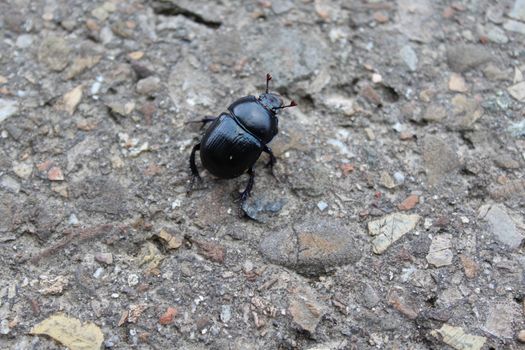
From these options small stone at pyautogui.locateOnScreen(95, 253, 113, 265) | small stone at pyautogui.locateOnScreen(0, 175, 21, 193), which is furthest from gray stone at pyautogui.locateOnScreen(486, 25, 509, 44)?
small stone at pyautogui.locateOnScreen(0, 175, 21, 193)

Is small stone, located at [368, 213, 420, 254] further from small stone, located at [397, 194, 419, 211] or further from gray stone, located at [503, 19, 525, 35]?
gray stone, located at [503, 19, 525, 35]

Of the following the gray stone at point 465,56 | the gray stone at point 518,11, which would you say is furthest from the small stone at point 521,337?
the gray stone at point 518,11

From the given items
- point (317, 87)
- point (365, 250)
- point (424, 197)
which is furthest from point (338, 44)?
point (365, 250)

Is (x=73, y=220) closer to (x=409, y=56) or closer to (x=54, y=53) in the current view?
(x=54, y=53)

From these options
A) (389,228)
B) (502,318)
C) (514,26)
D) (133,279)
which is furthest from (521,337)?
(514,26)

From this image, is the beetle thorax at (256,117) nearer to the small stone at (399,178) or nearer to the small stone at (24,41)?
the small stone at (399,178)

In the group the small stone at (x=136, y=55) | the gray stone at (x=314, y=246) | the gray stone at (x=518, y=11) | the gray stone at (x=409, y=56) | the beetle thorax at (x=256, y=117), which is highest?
the gray stone at (x=518, y=11)
